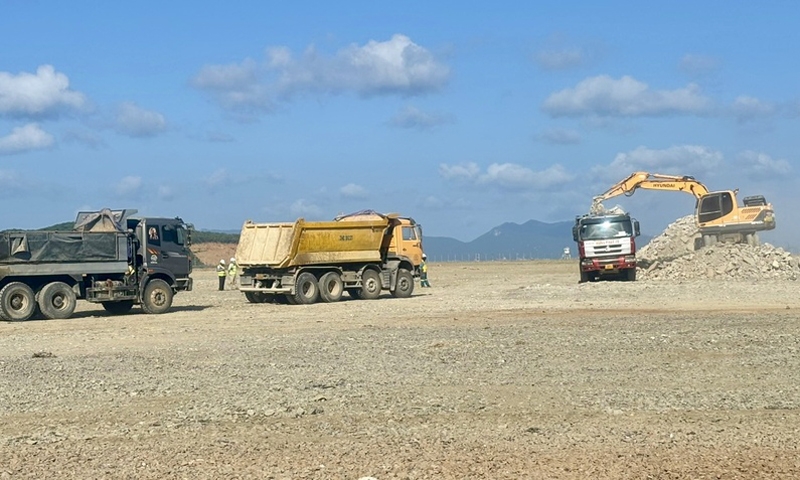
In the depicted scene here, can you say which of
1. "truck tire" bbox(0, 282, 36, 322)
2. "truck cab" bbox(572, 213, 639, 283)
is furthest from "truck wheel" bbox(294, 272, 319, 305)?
"truck cab" bbox(572, 213, 639, 283)

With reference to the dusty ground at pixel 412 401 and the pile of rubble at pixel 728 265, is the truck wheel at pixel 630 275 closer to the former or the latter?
the pile of rubble at pixel 728 265

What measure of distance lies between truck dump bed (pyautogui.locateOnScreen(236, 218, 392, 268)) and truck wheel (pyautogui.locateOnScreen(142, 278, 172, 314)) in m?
3.60

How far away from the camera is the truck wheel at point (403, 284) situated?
1374 inches

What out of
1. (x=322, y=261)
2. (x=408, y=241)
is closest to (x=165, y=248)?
(x=322, y=261)

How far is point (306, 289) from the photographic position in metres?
32.3

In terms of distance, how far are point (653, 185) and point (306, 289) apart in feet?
77.5

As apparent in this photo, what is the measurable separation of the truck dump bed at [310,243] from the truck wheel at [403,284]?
3.99 feet

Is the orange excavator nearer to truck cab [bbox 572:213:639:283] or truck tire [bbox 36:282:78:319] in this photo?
truck cab [bbox 572:213:639:283]

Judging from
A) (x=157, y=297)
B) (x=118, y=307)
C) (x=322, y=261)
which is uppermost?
(x=322, y=261)

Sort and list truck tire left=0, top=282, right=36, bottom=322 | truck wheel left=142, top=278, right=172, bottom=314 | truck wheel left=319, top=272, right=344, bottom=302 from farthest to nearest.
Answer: truck wheel left=319, top=272, right=344, bottom=302
truck wheel left=142, top=278, right=172, bottom=314
truck tire left=0, top=282, right=36, bottom=322

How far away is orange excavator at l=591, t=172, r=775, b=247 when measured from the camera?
151ft

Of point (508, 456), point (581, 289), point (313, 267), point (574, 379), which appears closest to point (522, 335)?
point (574, 379)

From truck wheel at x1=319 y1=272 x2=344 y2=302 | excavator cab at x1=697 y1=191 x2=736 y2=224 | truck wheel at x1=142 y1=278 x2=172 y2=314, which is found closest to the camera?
truck wheel at x1=142 y1=278 x2=172 y2=314

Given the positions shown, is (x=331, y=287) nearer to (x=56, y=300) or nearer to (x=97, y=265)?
(x=97, y=265)
